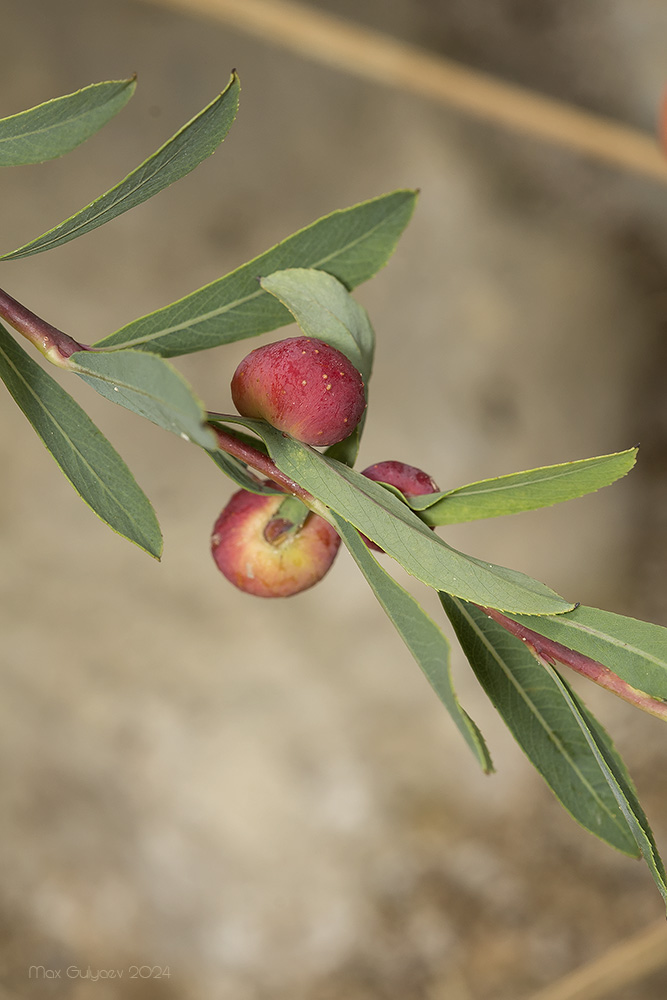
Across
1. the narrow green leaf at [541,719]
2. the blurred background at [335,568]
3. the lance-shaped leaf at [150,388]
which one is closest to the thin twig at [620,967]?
the blurred background at [335,568]

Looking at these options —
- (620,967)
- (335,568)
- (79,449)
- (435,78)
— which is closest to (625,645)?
(79,449)

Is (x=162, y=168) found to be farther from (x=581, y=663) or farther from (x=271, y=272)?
(x=581, y=663)

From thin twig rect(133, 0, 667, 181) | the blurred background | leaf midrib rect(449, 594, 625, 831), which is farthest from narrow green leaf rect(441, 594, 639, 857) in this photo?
thin twig rect(133, 0, 667, 181)

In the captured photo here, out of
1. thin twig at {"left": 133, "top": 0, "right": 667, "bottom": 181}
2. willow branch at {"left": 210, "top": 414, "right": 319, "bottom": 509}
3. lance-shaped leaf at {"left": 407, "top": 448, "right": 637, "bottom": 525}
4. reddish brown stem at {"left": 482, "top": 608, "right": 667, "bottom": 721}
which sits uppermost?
thin twig at {"left": 133, "top": 0, "right": 667, "bottom": 181}

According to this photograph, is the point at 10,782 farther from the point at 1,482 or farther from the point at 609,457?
the point at 609,457

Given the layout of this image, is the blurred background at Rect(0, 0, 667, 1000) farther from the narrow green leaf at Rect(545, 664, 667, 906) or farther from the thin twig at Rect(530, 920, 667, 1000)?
the narrow green leaf at Rect(545, 664, 667, 906)
